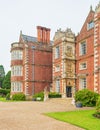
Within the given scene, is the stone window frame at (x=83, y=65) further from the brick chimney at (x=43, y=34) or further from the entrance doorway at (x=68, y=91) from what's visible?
the brick chimney at (x=43, y=34)

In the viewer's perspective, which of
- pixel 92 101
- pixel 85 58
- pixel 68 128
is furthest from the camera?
pixel 85 58

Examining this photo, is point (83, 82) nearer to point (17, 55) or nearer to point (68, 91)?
point (68, 91)

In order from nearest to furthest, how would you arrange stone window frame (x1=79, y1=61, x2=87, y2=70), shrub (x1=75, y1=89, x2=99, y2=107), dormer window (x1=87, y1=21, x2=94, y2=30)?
1. shrub (x1=75, y1=89, x2=99, y2=107)
2. dormer window (x1=87, y1=21, x2=94, y2=30)
3. stone window frame (x1=79, y1=61, x2=87, y2=70)

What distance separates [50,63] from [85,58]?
38.7 ft

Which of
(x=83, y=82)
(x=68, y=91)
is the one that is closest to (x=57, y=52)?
(x=68, y=91)

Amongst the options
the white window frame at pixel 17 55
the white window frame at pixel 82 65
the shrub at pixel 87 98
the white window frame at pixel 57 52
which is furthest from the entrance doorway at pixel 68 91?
the white window frame at pixel 17 55

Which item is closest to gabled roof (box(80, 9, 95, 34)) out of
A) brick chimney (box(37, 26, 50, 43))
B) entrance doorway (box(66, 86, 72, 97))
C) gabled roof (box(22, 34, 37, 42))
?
entrance doorway (box(66, 86, 72, 97))

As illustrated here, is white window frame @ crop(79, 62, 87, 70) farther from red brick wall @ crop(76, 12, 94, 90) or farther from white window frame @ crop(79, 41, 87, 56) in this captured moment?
white window frame @ crop(79, 41, 87, 56)

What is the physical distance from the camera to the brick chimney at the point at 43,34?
45.3m

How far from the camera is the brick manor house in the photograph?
3216 cm

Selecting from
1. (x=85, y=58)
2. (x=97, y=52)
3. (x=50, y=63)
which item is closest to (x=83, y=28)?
(x=85, y=58)

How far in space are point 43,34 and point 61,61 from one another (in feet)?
35.9

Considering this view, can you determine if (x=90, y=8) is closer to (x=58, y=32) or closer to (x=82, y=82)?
(x=58, y=32)

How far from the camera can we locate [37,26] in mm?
44719
